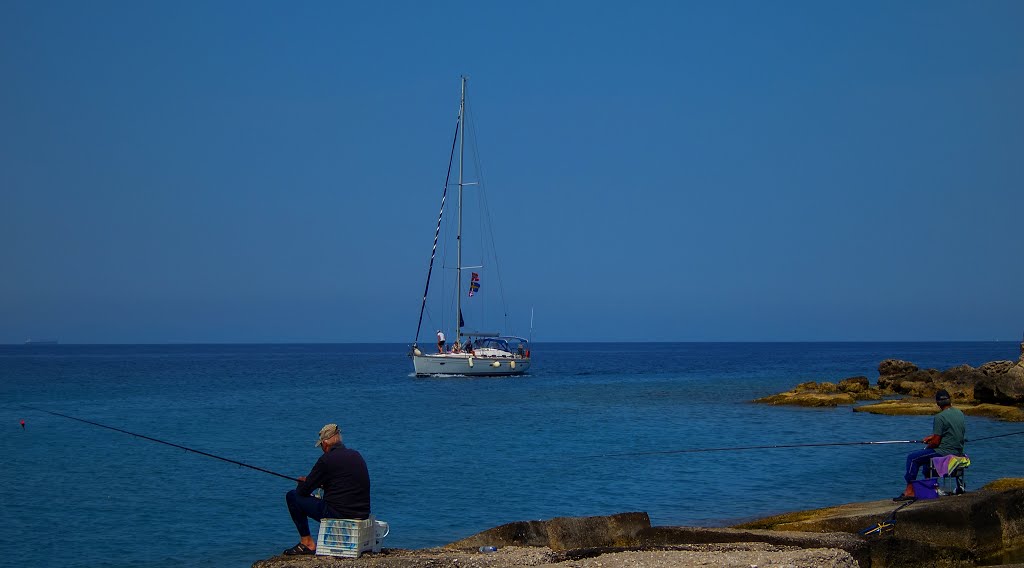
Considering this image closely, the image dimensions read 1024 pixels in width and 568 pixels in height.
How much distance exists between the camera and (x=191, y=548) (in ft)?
53.5

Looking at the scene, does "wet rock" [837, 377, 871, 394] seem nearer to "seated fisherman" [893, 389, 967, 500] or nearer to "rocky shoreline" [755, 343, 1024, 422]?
"rocky shoreline" [755, 343, 1024, 422]

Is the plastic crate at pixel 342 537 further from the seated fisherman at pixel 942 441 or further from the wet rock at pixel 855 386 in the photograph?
the wet rock at pixel 855 386

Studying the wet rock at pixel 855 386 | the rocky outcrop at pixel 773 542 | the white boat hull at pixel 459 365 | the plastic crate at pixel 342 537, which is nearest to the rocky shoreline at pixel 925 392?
the wet rock at pixel 855 386

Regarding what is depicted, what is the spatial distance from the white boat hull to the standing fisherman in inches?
2086

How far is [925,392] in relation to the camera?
→ 45.4m

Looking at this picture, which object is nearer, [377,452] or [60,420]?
[377,452]

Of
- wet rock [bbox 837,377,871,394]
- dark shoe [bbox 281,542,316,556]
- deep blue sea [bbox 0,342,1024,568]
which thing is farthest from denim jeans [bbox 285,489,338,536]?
wet rock [bbox 837,377,871,394]

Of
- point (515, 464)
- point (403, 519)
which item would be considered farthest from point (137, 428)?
point (403, 519)

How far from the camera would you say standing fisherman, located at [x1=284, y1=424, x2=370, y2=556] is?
1075 centimetres

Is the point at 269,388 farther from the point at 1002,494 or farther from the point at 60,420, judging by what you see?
the point at 1002,494

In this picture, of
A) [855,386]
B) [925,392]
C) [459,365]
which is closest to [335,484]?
[925,392]

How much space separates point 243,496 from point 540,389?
40120mm

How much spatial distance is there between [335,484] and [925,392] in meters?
40.6

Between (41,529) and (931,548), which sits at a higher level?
(931,548)
